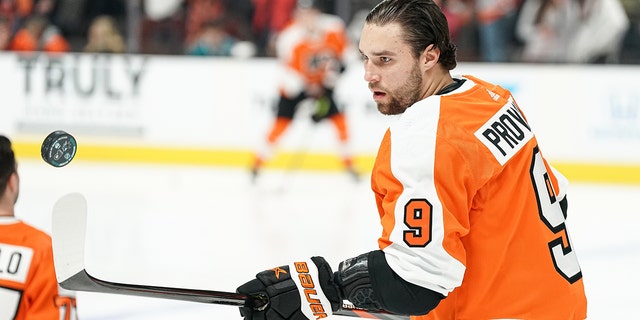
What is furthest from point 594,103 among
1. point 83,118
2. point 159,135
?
point 83,118

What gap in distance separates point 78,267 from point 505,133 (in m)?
0.69

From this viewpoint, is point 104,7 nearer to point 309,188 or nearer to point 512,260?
point 309,188

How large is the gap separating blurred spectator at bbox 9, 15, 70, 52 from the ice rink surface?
3.53 ft

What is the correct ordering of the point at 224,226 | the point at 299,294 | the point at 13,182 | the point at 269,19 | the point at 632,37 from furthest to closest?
the point at 269,19, the point at 632,37, the point at 224,226, the point at 13,182, the point at 299,294

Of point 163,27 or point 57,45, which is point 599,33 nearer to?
point 163,27

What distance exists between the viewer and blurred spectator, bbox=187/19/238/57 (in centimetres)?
827

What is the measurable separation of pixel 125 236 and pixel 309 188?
2317 millimetres

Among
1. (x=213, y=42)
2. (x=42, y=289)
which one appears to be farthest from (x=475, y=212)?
(x=213, y=42)

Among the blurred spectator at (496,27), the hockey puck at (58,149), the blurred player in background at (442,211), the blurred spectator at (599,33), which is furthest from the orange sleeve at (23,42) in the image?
the blurred player in background at (442,211)

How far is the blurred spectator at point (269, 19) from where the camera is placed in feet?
27.1

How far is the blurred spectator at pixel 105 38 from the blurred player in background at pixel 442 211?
7.12 meters

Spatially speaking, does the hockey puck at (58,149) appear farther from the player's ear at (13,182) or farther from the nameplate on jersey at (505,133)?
the nameplate on jersey at (505,133)

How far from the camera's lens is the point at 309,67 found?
7.71 metres

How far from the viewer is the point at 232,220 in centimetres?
575
